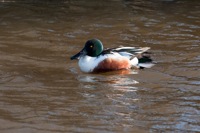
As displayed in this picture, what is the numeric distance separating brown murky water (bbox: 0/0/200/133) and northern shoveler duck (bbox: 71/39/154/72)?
0.40ft

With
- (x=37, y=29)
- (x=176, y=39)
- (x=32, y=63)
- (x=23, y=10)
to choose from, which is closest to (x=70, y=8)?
(x=23, y=10)

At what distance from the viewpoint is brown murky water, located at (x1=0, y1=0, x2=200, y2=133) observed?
18.3ft

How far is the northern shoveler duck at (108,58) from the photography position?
25.1ft

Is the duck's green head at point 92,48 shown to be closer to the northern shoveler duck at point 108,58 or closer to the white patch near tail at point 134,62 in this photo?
the northern shoveler duck at point 108,58

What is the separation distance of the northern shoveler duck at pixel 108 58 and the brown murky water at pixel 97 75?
12 cm

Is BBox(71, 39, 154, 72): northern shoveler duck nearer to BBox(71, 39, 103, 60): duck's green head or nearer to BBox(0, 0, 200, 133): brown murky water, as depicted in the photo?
BBox(71, 39, 103, 60): duck's green head

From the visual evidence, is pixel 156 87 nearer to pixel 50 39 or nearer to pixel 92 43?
pixel 92 43

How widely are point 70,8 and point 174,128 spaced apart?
283 inches

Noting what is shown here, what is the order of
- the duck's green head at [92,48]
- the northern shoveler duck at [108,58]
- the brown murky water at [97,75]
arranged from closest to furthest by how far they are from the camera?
1. the brown murky water at [97,75]
2. the northern shoveler duck at [108,58]
3. the duck's green head at [92,48]

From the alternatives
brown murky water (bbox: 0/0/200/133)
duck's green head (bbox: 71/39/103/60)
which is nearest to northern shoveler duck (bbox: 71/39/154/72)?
duck's green head (bbox: 71/39/103/60)

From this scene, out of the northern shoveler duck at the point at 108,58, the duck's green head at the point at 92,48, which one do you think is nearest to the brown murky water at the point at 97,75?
the northern shoveler duck at the point at 108,58

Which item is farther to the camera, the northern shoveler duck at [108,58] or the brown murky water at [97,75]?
the northern shoveler duck at [108,58]

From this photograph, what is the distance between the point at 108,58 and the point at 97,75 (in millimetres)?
287

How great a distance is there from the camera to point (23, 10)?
38.7ft
